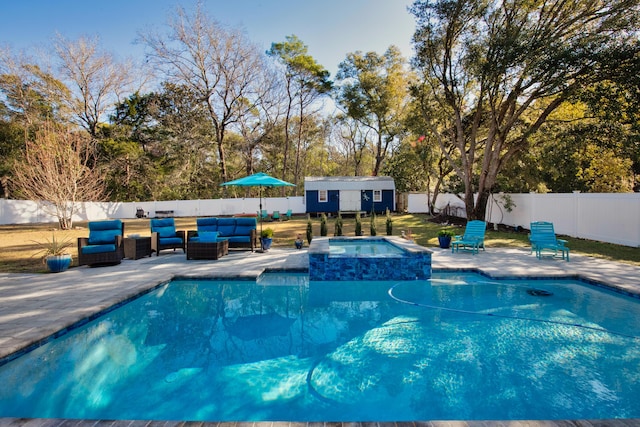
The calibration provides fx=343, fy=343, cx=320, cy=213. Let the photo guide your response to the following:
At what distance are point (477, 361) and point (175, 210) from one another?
2449cm

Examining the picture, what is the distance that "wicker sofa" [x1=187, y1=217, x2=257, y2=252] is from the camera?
900 centimetres

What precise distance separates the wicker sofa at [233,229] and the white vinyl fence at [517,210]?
32.3 ft

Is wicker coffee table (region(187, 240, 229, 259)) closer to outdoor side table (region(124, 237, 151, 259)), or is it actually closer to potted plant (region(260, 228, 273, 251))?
outdoor side table (region(124, 237, 151, 259))

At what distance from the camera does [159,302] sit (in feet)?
17.4

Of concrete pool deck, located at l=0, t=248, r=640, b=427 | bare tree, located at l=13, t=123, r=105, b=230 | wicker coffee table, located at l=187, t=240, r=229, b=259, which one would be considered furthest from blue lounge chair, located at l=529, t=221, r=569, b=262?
bare tree, located at l=13, t=123, r=105, b=230

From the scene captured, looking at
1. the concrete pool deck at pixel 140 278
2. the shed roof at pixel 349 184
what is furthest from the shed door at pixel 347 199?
the concrete pool deck at pixel 140 278

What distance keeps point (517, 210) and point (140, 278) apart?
13427mm

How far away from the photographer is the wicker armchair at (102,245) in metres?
7.07

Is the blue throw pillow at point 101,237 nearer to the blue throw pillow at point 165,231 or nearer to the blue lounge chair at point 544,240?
the blue throw pillow at point 165,231

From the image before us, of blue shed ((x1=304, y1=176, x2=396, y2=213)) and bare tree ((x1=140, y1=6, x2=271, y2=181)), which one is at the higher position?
bare tree ((x1=140, y1=6, x2=271, y2=181))

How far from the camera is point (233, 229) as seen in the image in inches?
366

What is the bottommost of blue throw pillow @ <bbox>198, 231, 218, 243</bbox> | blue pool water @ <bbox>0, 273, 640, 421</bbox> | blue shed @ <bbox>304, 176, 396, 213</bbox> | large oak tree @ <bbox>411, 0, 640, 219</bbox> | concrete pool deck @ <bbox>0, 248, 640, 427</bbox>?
blue pool water @ <bbox>0, 273, 640, 421</bbox>

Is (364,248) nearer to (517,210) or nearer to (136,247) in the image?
(136,247)

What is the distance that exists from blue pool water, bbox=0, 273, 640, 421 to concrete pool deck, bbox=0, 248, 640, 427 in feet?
0.90
